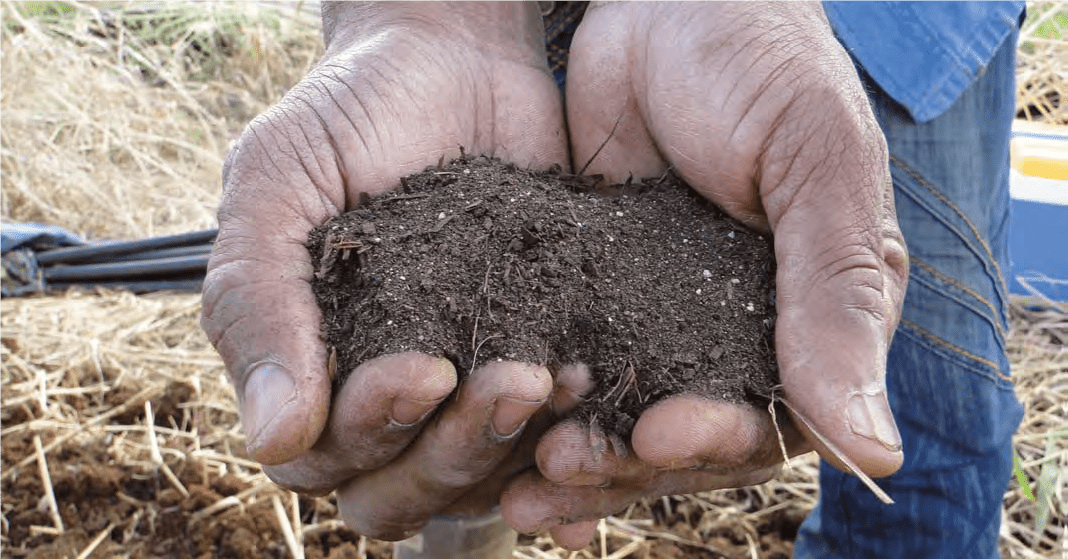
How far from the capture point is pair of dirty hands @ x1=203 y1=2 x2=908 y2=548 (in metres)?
1.12

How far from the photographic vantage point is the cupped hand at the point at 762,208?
44.7 inches

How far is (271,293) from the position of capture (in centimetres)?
120

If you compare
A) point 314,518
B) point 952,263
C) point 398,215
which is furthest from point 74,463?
point 952,263

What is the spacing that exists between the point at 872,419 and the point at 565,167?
69cm

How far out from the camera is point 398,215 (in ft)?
4.27

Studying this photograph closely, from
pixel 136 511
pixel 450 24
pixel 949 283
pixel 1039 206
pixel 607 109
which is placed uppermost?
pixel 450 24

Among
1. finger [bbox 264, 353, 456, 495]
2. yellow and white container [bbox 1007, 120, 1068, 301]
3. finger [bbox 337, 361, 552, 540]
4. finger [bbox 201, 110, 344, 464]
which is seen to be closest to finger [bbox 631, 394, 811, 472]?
finger [bbox 337, 361, 552, 540]

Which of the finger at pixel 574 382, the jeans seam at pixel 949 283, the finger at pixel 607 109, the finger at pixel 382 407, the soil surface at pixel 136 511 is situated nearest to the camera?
the finger at pixel 382 407

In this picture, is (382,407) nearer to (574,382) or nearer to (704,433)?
(574,382)

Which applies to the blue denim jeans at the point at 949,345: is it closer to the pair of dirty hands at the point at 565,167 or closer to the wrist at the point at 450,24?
the pair of dirty hands at the point at 565,167

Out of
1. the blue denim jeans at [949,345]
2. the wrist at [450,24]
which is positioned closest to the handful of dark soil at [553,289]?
the wrist at [450,24]

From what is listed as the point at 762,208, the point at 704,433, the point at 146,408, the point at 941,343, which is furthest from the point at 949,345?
the point at 146,408

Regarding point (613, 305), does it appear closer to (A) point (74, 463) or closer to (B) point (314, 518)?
(B) point (314, 518)

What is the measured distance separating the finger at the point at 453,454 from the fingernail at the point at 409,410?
3 cm
